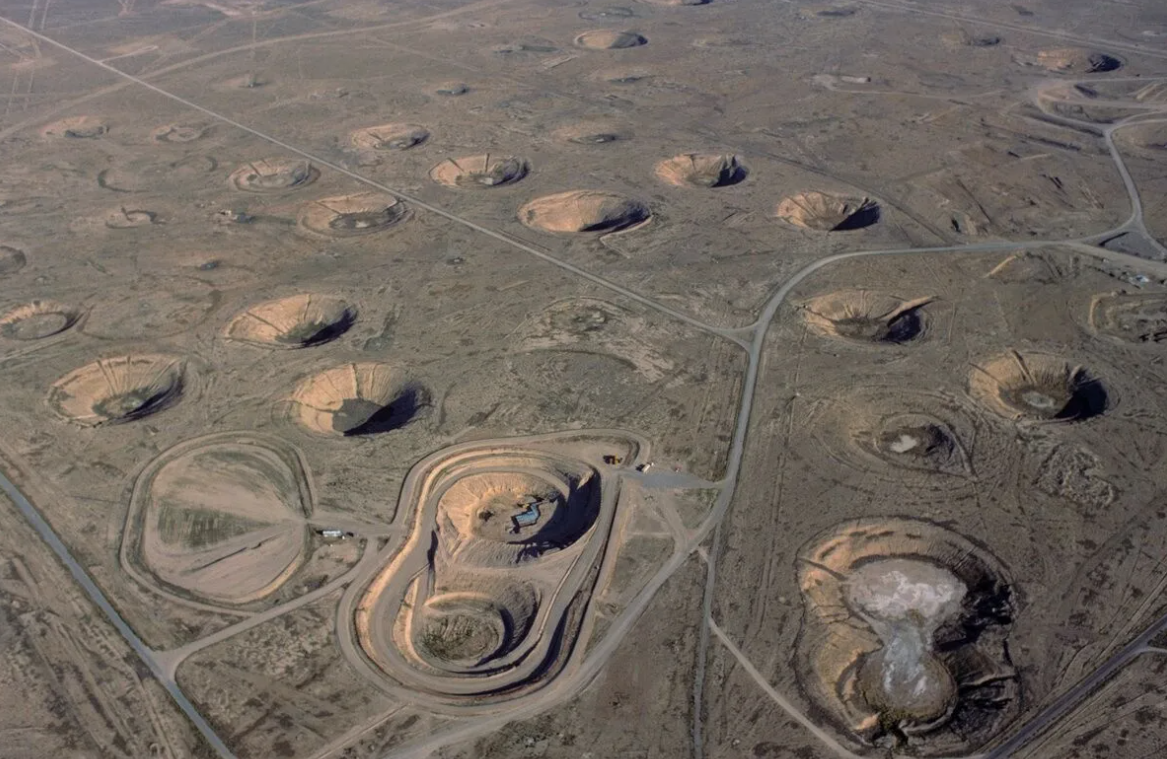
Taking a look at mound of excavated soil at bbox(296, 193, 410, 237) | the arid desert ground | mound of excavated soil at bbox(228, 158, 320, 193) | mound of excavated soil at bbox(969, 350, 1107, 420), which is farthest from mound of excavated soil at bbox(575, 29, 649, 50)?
mound of excavated soil at bbox(969, 350, 1107, 420)

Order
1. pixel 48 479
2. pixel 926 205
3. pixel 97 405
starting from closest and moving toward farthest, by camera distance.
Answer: pixel 48 479
pixel 97 405
pixel 926 205

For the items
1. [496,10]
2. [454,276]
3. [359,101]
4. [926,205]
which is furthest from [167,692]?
[496,10]

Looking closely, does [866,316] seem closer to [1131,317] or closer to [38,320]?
[1131,317]

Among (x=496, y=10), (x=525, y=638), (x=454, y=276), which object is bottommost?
(x=525, y=638)

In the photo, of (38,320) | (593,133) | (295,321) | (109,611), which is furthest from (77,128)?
(109,611)

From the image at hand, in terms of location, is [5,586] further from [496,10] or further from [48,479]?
[496,10]

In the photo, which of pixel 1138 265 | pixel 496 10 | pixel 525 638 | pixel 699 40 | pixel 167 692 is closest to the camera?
pixel 167 692

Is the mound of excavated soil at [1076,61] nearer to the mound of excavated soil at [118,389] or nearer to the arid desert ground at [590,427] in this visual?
the arid desert ground at [590,427]

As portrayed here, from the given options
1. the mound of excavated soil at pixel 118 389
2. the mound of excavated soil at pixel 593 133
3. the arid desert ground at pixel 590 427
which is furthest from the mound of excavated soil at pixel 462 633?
the mound of excavated soil at pixel 593 133
